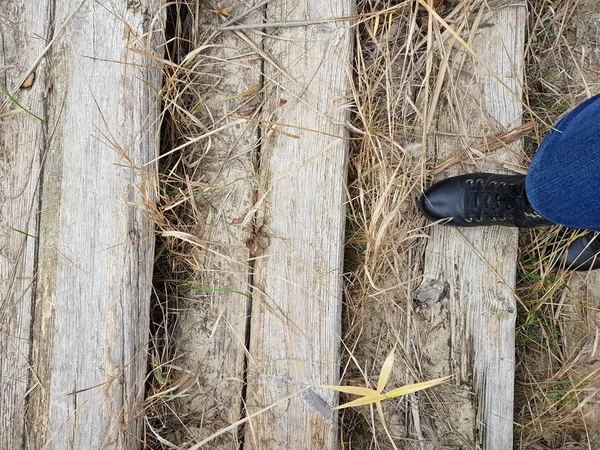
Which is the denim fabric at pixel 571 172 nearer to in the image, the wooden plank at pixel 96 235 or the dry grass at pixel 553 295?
the dry grass at pixel 553 295

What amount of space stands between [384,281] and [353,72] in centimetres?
72

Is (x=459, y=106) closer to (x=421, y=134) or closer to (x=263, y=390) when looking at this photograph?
(x=421, y=134)

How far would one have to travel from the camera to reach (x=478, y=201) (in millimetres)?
1600

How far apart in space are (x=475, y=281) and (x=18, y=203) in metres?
1.49

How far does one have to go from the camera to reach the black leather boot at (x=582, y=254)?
5.65 ft

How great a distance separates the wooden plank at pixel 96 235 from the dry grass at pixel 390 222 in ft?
0.33

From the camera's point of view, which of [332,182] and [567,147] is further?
[332,182]

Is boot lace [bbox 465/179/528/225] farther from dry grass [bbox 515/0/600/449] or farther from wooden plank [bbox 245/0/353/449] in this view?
wooden plank [bbox 245/0/353/449]

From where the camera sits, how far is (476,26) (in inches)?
65.7

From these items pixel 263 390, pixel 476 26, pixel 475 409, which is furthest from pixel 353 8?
pixel 475 409

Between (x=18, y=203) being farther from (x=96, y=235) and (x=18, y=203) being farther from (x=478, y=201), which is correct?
(x=478, y=201)

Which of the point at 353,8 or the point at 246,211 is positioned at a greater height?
the point at 353,8

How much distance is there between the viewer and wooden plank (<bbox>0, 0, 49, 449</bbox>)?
1.58 m

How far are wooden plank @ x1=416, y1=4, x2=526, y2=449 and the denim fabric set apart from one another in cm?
37
